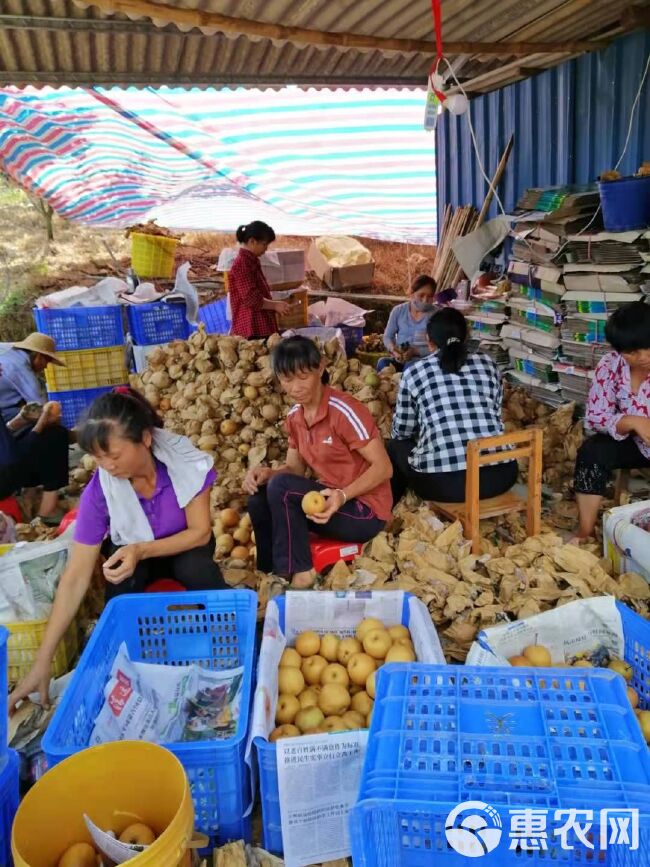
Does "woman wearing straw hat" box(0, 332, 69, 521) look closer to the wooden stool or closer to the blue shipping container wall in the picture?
the wooden stool

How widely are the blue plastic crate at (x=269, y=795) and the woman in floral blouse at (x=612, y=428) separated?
232 cm

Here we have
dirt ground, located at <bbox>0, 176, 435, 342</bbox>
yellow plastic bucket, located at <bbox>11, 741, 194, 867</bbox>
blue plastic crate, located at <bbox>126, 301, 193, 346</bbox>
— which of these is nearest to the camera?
yellow plastic bucket, located at <bbox>11, 741, 194, 867</bbox>

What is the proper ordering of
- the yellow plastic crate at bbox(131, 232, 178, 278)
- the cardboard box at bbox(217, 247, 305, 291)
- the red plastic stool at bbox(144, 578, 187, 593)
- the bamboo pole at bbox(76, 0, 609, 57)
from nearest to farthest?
the red plastic stool at bbox(144, 578, 187, 593) < the bamboo pole at bbox(76, 0, 609, 57) < the yellow plastic crate at bbox(131, 232, 178, 278) < the cardboard box at bbox(217, 247, 305, 291)

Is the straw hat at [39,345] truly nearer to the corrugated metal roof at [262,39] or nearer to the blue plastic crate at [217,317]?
the corrugated metal roof at [262,39]

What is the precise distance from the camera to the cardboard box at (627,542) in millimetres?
2793

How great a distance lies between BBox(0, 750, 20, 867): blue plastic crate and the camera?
5.53 ft

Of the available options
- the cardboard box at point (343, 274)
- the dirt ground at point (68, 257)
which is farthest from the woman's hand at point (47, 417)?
the cardboard box at point (343, 274)

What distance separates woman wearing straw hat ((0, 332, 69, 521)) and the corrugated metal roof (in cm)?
194

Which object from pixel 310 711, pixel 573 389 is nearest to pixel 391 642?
pixel 310 711

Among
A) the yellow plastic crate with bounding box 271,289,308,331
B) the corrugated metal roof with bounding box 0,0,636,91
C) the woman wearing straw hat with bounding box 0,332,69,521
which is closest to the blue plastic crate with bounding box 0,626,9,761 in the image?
the woman wearing straw hat with bounding box 0,332,69,521

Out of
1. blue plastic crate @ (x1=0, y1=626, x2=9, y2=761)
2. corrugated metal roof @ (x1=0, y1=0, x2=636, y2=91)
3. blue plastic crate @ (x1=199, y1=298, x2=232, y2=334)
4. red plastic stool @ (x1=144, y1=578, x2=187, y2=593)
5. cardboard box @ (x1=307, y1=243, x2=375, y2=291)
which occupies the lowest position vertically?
red plastic stool @ (x1=144, y1=578, x2=187, y2=593)

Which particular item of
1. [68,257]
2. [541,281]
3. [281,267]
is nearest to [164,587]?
[541,281]

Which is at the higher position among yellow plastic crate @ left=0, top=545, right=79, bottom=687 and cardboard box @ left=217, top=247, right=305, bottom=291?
cardboard box @ left=217, top=247, right=305, bottom=291

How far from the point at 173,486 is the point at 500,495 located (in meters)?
1.76
